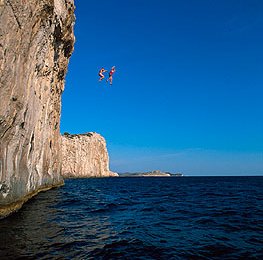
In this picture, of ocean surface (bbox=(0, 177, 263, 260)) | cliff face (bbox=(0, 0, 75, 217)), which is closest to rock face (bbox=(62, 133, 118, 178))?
cliff face (bbox=(0, 0, 75, 217))

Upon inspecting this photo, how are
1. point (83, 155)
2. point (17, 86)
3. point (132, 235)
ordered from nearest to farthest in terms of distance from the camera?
point (132, 235) → point (17, 86) → point (83, 155)

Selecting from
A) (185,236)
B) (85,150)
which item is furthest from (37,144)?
(85,150)

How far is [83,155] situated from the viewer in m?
129

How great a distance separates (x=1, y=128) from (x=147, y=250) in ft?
32.1

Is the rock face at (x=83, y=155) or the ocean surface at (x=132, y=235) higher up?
the rock face at (x=83, y=155)

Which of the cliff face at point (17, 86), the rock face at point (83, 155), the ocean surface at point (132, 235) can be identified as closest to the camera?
the ocean surface at point (132, 235)

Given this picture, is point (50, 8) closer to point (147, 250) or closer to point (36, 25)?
point (36, 25)

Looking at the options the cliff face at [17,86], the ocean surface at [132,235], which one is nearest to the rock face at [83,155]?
the cliff face at [17,86]

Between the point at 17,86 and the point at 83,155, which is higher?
the point at 83,155

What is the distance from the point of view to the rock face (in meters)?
124

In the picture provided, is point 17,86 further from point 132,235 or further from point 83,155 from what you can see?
point 83,155

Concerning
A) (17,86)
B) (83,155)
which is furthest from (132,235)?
(83,155)

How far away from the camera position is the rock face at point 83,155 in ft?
405

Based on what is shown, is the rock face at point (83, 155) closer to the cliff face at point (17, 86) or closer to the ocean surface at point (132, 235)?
the cliff face at point (17, 86)
